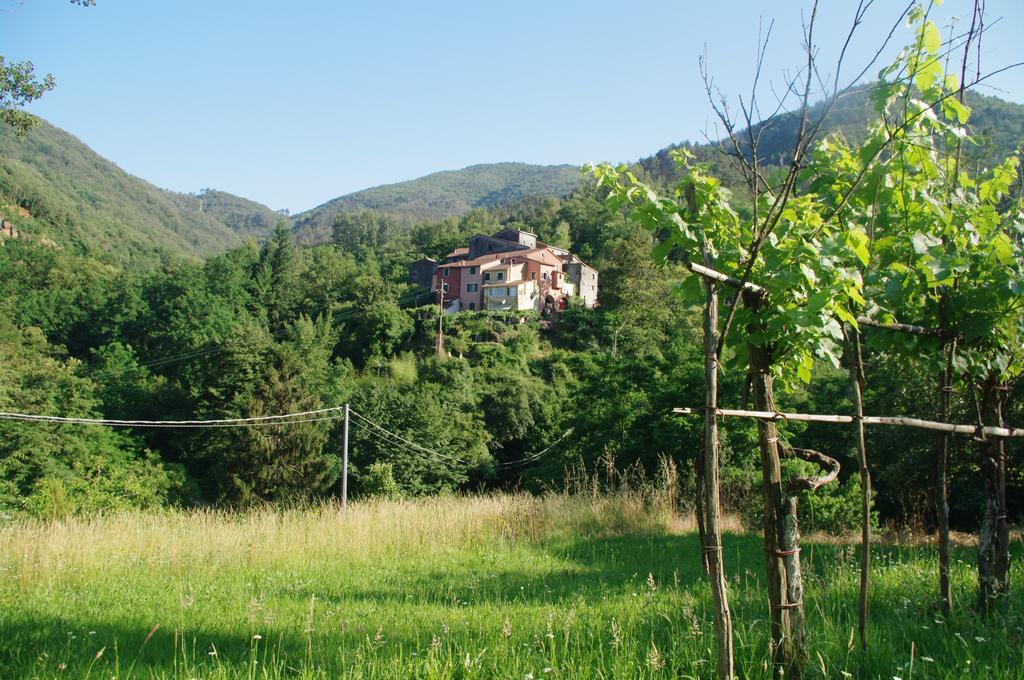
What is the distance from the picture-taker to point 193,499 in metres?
32.2

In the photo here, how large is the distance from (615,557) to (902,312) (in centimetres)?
469

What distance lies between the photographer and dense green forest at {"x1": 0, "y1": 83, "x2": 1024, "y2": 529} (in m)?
15.1

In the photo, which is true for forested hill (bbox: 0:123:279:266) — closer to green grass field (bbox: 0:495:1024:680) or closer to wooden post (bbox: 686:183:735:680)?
green grass field (bbox: 0:495:1024:680)

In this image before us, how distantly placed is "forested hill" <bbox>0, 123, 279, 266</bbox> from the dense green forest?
1422 millimetres

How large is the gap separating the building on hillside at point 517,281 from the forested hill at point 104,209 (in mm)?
33627

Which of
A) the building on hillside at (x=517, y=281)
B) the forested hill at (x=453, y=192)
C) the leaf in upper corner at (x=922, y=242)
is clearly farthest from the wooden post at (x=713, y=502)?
the forested hill at (x=453, y=192)

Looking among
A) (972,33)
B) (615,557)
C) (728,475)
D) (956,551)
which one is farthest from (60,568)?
(728,475)

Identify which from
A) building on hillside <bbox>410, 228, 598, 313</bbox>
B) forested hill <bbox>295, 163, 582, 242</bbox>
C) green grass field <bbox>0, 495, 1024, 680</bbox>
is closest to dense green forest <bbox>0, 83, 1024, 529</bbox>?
green grass field <bbox>0, 495, 1024, 680</bbox>

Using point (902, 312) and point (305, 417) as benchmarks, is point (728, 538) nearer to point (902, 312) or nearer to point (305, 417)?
point (902, 312)

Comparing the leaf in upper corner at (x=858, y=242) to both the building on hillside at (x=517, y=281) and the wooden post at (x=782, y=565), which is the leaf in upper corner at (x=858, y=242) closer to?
the wooden post at (x=782, y=565)

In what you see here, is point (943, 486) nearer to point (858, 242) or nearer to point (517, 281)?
point (858, 242)

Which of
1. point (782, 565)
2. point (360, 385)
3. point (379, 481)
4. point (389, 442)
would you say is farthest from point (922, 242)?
point (360, 385)

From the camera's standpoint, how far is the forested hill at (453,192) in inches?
6161

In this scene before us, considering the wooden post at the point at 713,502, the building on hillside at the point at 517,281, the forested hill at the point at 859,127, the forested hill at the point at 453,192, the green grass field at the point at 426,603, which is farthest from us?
the forested hill at the point at 453,192
